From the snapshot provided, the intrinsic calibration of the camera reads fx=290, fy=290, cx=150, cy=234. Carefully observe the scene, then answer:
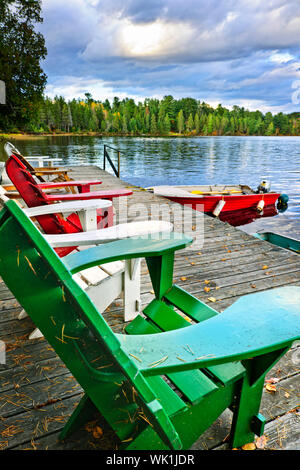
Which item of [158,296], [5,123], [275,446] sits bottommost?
[275,446]

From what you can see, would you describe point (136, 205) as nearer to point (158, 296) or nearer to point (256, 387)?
point (158, 296)

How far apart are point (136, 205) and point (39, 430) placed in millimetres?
5318

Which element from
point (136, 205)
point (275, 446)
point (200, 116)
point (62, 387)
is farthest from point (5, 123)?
point (200, 116)

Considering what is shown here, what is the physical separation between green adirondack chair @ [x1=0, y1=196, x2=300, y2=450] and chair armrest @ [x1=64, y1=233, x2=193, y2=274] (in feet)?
0.04

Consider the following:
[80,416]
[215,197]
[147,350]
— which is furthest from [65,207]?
[215,197]

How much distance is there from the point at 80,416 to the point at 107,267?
108 cm

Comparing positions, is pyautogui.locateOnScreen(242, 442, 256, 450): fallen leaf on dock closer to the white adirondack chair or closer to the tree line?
the white adirondack chair

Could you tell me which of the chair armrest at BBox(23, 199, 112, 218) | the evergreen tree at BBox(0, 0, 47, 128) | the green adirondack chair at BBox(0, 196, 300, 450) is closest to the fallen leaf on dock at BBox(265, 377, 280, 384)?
the green adirondack chair at BBox(0, 196, 300, 450)

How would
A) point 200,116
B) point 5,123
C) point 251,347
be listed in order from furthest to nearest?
point 200,116
point 5,123
point 251,347

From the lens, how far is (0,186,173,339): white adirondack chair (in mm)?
1989

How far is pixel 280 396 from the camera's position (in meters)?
1.81

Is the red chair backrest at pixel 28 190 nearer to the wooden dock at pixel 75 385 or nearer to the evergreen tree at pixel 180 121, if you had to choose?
the wooden dock at pixel 75 385

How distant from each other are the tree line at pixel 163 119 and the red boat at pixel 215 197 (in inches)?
3609

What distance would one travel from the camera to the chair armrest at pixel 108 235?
195 cm
